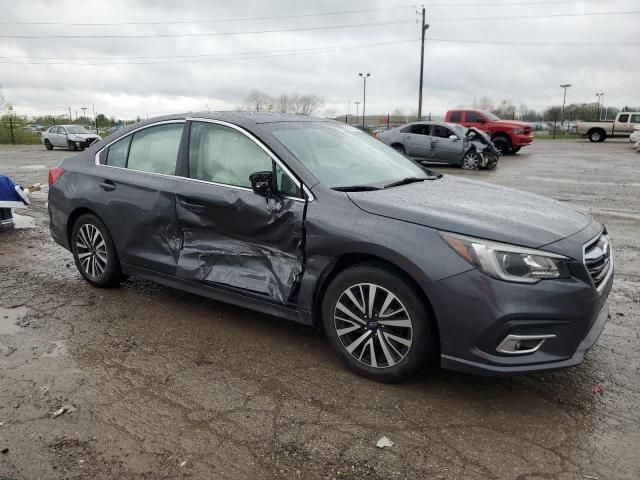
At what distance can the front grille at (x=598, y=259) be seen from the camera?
3166 millimetres

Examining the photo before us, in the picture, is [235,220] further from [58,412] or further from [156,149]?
[58,412]

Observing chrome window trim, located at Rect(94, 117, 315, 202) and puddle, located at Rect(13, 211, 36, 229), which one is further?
puddle, located at Rect(13, 211, 36, 229)

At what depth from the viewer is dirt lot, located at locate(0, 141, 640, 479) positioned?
2.69 metres

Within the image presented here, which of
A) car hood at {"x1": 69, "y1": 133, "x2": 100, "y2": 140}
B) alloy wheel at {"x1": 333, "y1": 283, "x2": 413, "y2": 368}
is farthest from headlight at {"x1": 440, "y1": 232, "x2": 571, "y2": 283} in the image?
car hood at {"x1": 69, "y1": 133, "x2": 100, "y2": 140}

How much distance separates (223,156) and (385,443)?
241 cm

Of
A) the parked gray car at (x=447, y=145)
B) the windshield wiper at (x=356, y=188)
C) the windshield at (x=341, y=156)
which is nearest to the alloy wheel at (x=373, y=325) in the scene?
the windshield wiper at (x=356, y=188)

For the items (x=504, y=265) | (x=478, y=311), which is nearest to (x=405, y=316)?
(x=478, y=311)

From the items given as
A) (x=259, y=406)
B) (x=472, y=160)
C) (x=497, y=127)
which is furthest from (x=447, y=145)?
(x=259, y=406)

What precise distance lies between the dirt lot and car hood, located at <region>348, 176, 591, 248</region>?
0.99 m

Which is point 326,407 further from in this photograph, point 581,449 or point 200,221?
point 200,221

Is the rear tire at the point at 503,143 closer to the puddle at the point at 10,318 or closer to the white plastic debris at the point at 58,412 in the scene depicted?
the puddle at the point at 10,318

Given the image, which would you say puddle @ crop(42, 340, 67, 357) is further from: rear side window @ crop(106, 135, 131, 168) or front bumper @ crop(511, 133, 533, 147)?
front bumper @ crop(511, 133, 533, 147)

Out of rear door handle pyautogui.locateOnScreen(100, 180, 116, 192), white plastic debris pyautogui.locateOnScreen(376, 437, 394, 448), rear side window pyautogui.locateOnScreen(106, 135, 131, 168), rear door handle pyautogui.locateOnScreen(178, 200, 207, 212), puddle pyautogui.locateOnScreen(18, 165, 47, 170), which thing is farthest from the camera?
puddle pyautogui.locateOnScreen(18, 165, 47, 170)

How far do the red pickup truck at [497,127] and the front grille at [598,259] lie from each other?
20.9 metres
